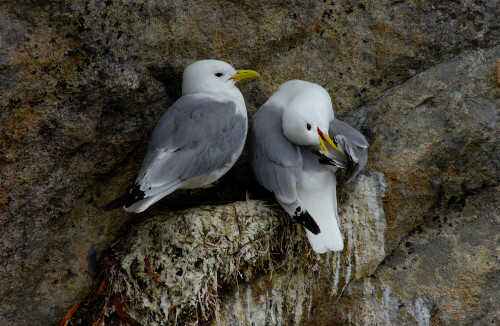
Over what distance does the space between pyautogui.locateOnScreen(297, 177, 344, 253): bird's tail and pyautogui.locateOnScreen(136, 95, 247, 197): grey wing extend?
0.46m

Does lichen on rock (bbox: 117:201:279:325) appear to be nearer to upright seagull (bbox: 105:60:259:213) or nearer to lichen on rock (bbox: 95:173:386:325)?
lichen on rock (bbox: 95:173:386:325)

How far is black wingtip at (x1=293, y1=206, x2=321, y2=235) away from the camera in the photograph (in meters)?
3.09

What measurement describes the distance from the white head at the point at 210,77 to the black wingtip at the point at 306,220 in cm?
80

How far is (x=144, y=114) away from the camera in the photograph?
340 cm

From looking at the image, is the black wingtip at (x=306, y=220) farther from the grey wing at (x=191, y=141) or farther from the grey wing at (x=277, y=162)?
the grey wing at (x=191, y=141)

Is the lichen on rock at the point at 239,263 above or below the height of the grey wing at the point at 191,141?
below

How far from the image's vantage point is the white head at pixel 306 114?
129 inches

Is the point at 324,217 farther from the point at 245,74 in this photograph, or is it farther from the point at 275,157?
the point at 245,74

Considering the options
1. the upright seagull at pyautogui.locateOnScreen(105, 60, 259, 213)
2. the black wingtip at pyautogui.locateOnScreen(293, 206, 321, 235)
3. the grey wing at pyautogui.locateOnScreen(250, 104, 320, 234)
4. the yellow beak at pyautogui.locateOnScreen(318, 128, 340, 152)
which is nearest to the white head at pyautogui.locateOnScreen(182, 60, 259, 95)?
the upright seagull at pyautogui.locateOnScreen(105, 60, 259, 213)

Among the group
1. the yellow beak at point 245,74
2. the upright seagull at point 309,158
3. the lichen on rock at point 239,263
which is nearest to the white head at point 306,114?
the upright seagull at point 309,158

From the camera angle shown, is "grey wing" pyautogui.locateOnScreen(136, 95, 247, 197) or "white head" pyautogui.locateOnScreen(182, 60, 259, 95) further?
"white head" pyautogui.locateOnScreen(182, 60, 259, 95)

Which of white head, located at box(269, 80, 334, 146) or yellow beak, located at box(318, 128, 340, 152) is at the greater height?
white head, located at box(269, 80, 334, 146)

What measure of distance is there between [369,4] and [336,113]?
0.64 m

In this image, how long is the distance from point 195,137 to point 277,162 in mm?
450
